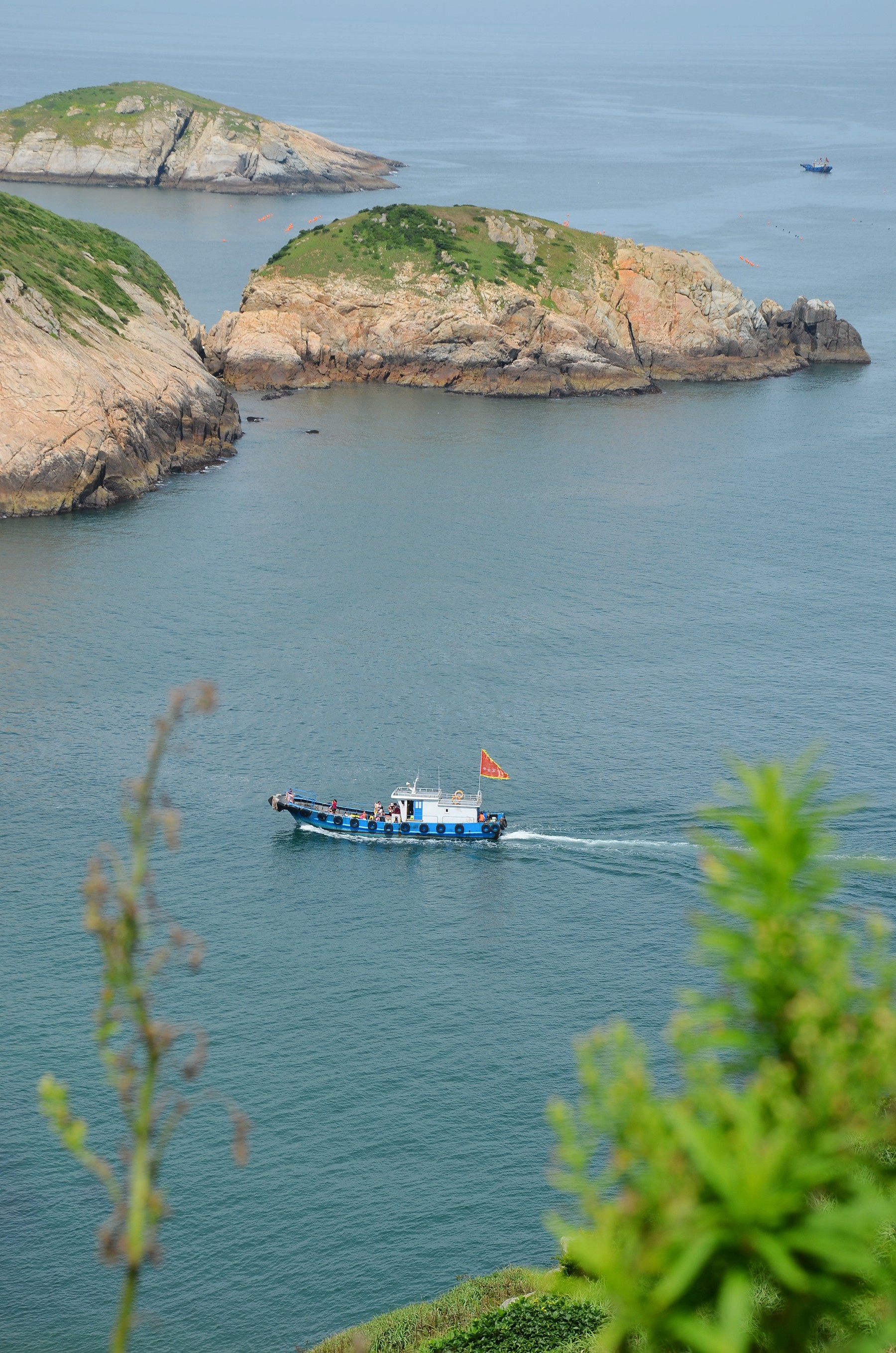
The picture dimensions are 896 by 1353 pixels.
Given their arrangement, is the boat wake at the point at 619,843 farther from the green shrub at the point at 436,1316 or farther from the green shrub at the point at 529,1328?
the green shrub at the point at 529,1328

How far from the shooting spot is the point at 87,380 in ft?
454

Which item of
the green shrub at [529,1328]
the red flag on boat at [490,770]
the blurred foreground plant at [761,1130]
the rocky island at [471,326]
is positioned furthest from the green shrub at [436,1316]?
the rocky island at [471,326]

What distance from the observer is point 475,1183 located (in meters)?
54.7

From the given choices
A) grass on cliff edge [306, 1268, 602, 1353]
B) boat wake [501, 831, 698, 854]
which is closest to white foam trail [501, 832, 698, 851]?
boat wake [501, 831, 698, 854]

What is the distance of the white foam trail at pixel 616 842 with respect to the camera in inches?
3088

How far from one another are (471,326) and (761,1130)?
186871 mm

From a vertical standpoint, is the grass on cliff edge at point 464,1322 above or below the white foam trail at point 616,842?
below

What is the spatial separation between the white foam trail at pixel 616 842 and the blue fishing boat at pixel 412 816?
3.05 m

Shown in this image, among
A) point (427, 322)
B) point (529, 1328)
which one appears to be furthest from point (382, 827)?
point (427, 322)

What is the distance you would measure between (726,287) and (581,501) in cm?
7283

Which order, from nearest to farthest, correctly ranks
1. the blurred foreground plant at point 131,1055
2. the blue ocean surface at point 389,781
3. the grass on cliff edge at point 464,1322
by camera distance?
the blurred foreground plant at point 131,1055 < the grass on cliff edge at point 464,1322 < the blue ocean surface at point 389,781

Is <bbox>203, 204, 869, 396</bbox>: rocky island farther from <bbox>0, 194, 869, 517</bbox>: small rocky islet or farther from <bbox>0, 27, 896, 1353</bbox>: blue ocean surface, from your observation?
<bbox>0, 27, 896, 1353</bbox>: blue ocean surface

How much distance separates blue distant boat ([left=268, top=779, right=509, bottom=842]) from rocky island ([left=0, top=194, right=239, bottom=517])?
2522 inches

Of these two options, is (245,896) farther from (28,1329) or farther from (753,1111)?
(753,1111)
